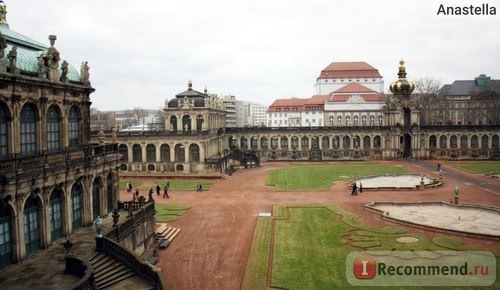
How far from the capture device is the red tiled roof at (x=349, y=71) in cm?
16188

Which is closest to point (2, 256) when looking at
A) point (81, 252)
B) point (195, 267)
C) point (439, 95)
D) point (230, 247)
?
point (81, 252)

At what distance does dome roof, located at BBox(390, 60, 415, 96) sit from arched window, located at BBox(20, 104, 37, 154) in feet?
301

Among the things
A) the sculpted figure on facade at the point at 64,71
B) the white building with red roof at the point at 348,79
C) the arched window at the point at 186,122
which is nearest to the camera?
the sculpted figure on facade at the point at 64,71

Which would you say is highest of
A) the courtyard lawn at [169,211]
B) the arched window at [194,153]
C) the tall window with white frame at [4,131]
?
the tall window with white frame at [4,131]

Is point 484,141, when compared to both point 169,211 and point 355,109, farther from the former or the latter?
point 169,211

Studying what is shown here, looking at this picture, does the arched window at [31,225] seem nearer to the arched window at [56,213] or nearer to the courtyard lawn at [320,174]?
the arched window at [56,213]

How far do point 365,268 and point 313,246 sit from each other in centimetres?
615

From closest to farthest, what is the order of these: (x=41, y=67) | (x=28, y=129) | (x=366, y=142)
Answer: (x=28, y=129), (x=41, y=67), (x=366, y=142)

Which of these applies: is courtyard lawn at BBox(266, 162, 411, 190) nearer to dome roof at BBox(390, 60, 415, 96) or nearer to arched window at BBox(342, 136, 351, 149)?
arched window at BBox(342, 136, 351, 149)

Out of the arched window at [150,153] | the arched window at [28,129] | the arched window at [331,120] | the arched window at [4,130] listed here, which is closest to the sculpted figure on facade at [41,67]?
the arched window at [28,129]

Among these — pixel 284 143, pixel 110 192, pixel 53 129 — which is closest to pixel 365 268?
pixel 110 192

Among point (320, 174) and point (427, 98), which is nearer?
point (320, 174)

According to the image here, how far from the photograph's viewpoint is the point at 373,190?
66.7m

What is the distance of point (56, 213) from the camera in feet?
117
